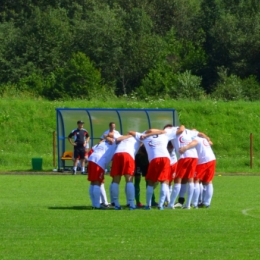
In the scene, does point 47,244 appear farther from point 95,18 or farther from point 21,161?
point 95,18

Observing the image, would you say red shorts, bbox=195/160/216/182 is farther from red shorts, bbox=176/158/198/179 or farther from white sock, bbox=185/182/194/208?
white sock, bbox=185/182/194/208

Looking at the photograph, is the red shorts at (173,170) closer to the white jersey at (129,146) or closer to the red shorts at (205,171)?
the red shorts at (205,171)

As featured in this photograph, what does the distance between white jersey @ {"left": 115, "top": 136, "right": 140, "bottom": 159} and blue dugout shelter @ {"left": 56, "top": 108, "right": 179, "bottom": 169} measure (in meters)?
15.6

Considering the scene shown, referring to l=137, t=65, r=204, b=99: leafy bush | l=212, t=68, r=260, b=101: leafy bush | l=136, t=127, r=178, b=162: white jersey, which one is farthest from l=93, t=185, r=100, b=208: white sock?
l=212, t=68, r=260, b=101: leafy bush

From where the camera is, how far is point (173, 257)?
998 centimetres

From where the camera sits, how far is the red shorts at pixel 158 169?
15.6m

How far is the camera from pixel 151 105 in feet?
147

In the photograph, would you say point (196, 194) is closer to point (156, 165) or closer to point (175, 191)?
point (175, 191)

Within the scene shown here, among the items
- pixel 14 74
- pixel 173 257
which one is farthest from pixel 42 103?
pixel 173 257

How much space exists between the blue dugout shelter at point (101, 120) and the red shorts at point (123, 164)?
51.9 ft

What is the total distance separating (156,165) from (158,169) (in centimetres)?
9

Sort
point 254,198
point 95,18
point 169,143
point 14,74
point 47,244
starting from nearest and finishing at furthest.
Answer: point 47,244 < point 169,143 < point 254,198 < point 14,74 < point 95,18

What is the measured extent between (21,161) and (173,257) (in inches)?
1026

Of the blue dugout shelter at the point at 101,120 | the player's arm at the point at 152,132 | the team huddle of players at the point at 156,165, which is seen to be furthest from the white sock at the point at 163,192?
the blue dugout shelter at the point at 101,120
